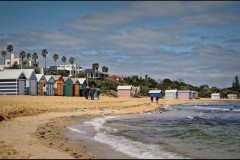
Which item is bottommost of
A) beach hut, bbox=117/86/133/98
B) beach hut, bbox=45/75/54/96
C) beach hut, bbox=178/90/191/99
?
beach hut, bbox=178/90/191/99

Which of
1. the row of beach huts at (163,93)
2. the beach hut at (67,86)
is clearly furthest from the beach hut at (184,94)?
the beach hut at (67,86)

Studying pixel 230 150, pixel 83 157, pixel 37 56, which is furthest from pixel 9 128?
pixel 37 56

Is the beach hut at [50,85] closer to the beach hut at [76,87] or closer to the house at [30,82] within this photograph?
the house at [30,82]

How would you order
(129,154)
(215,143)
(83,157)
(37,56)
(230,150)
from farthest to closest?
1. (37,56)
2. (215,143)
3. (230,150)
4. (129,154)
5. (83,157)

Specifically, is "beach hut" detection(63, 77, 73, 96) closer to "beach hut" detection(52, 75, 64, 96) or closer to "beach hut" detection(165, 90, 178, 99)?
"beach hut" detection(52, 75, 64, 96)

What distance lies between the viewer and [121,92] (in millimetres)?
81938

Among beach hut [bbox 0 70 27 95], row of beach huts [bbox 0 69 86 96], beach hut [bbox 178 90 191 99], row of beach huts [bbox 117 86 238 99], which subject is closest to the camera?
beach hut [bbox 0 70 27 95]

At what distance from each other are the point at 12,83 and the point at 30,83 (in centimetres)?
322

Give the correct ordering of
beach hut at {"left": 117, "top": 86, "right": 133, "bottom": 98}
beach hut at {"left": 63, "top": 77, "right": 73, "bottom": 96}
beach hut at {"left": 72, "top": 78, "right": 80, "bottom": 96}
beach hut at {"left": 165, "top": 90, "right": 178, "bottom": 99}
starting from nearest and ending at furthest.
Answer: beach hut at {"left": 63, "top": 77, "right": 73, "bottom": 96}, beach hut at {"left": 72, "top": 78, "right": 80, "bottom": 96}, beach hut at {"left": 117, "top": 86, "right": 133, "bottom": 98}, beach hut at {"left": 165, "top": 90, "right": 178, "bottom": 99}

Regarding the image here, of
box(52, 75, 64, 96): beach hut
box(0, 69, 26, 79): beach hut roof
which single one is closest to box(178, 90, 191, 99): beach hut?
box(52, 75, 64, 96): beach hut

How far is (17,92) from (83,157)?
39584 mm

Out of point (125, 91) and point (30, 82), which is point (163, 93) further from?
point (30, 82)

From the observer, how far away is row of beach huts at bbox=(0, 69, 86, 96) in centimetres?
4731

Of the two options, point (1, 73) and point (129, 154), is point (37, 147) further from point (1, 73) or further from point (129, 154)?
point (1, 73)
